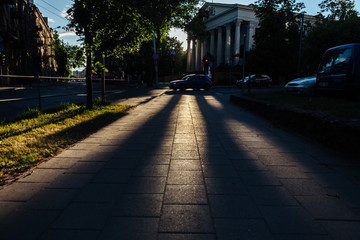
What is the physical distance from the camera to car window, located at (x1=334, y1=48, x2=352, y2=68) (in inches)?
333

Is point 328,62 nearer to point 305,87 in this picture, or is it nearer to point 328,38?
point 305,87

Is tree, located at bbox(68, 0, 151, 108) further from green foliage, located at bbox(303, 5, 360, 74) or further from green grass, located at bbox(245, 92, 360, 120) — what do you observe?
green foliage, located at bbox(303, 5, 360, 74)

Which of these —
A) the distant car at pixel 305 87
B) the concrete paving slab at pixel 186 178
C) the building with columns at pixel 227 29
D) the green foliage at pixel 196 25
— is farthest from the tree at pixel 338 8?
the concrete paving slab at pixel 186 178

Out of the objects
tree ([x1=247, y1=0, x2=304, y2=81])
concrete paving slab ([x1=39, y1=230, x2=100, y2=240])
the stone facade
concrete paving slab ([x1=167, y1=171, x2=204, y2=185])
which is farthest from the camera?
tree ([x1=247, y1=0, x2=304, y2=81])

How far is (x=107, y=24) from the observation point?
28.8 ft

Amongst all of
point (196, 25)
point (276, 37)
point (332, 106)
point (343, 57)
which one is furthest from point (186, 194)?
point (196, 25)

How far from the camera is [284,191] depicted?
9.31 ft

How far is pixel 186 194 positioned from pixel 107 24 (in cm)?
759

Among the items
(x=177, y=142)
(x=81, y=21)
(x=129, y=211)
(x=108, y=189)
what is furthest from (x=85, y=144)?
(x=81, y=21)

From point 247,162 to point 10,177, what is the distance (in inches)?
121

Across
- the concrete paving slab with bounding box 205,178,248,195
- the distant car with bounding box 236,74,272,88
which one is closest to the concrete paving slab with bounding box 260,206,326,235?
the concrete paving slab with bounding box 205,178,248,195

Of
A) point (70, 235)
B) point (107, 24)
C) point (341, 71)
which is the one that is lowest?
point (70, 235)

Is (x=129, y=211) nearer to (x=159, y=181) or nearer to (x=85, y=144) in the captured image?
(x=159, y=181)

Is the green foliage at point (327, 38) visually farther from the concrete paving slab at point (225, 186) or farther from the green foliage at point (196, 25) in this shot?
the concrete paving slab at point (225, 186)
